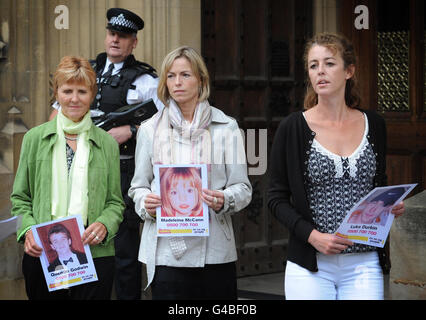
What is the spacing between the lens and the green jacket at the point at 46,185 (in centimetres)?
428

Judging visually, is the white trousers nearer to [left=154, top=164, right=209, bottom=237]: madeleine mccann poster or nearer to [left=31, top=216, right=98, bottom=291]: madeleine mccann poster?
[left=154, top=164, right=209, bottom=237]: madeleine mccann poster

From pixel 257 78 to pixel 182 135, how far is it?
12.3ft

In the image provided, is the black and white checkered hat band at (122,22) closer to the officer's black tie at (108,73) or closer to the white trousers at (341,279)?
the officer's black tie at (108,73)

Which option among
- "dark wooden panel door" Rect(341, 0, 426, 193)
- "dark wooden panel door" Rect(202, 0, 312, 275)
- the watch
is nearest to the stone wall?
"dark wooden panel door" Rect(341, 0, 426, 193)

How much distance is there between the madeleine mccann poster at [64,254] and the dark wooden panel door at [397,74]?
4275 mm

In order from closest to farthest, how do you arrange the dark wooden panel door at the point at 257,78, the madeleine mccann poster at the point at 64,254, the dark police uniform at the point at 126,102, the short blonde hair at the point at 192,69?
1. the madeleine mccann poster at the point at 64,254
2. the short blonde hair at the point at 192,69
3. the dark police uniform at the point at 126,102
4. the dark wooden panel door at the point at 257,78

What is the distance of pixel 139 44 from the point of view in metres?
6.97

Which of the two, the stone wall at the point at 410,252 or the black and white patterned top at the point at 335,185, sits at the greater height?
the black and white patterned top at the point at 335,185

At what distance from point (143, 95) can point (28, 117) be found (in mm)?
1300

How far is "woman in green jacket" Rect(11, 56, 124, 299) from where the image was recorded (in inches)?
168

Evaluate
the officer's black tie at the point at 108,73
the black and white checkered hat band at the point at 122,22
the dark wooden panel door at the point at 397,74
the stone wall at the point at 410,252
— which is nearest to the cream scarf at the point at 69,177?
the officer's black tie at the point at 108,73

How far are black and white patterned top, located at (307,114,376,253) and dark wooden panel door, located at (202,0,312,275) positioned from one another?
390 centimetres

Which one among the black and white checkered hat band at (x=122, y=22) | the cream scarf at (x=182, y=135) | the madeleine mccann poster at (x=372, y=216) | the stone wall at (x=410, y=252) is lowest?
the stone wall at (x=410, y=252)
